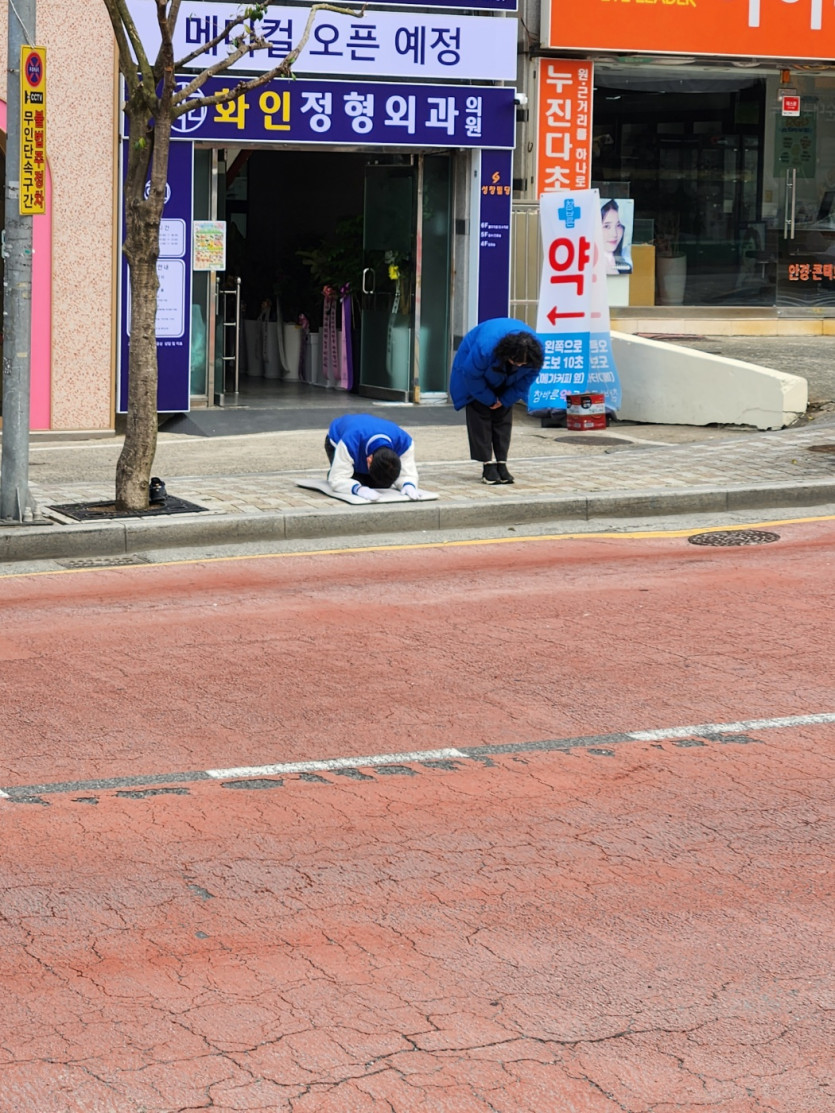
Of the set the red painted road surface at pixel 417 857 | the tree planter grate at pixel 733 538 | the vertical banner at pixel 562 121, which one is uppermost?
the vertical banner at pixel 562 121

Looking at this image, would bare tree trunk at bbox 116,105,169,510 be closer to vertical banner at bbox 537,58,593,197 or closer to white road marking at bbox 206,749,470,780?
white road marking at bbox 206,749,470,780

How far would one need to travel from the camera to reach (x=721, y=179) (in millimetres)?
22359

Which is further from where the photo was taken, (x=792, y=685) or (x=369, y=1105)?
(x=792, y=685)

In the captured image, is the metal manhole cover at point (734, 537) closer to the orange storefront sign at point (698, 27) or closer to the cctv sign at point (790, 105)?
the orange storefront sign at point (698, 27)

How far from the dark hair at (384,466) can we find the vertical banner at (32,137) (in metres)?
2.78

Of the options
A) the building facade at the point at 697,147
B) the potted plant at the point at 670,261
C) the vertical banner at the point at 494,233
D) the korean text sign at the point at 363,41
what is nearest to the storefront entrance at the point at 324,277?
the vertical banner at the point at 494,233

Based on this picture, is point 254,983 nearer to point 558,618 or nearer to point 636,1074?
point 636,1074

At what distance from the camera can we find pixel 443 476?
46.2ft

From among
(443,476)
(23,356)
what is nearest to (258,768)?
(23,356)

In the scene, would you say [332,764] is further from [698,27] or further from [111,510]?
[698,27]

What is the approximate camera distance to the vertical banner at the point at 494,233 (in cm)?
1830

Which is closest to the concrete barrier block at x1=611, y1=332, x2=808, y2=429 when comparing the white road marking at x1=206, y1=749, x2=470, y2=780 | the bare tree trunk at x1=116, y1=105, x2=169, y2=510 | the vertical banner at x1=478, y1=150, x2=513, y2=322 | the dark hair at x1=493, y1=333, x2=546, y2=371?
the vertical banner at x1=478, y1=150, x2=513, y2=322

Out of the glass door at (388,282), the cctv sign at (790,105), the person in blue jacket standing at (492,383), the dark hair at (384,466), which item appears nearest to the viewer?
the dark hair at (384,466)

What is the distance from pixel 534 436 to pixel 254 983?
39.4ft
